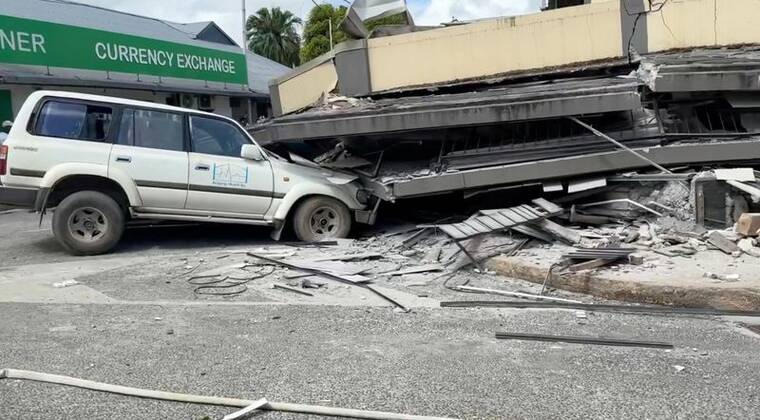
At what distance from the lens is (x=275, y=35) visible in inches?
2208

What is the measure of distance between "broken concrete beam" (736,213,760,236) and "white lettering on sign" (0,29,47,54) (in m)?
14.1

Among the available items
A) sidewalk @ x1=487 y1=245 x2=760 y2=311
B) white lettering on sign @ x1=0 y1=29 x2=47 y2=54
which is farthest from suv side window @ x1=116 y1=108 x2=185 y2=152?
white lettering on sign @ x1=0 y1=29 x2=47 y2=54

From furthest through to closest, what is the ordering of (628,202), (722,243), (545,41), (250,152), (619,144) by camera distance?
1. (545,41)
2. (250,152)
3. (619,144)
4. (628,202)
5. (722,243)

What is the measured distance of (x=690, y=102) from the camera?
8.93 metres

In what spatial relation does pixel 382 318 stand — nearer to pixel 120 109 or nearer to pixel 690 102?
pixel 120 109

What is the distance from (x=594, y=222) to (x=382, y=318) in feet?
12.1

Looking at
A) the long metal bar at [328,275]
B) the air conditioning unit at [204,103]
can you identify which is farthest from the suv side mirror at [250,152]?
the air conditioning unit at [204,103]

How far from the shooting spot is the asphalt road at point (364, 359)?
3.86 meters

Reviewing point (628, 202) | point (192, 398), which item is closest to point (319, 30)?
point (628, 202)

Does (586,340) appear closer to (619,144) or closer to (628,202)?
(628,202)

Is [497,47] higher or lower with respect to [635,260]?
higher

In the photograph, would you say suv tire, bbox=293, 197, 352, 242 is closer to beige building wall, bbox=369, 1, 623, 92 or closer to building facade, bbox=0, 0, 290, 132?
beige building wall, bbox=369, 1, 623, 92

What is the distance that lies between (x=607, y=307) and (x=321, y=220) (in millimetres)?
4353

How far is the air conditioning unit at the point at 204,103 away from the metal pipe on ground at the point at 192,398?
18453mm
